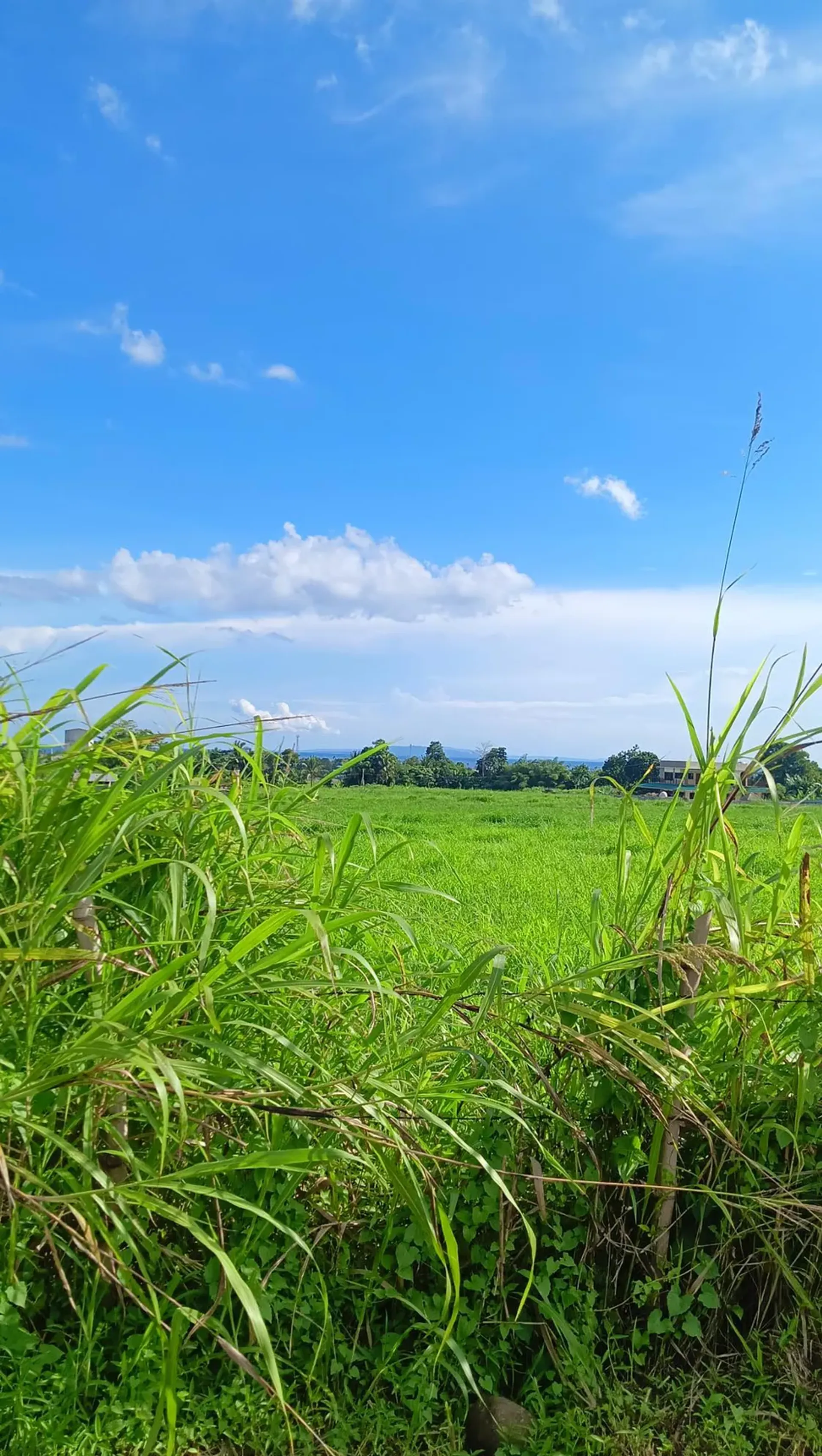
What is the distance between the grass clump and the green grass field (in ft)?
1.13

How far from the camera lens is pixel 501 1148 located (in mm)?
2051

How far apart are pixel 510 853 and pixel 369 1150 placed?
22.0 ft

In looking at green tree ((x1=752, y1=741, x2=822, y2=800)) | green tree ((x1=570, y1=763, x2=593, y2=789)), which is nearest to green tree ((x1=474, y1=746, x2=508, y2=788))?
green tree ((x1=570, y1=763, x2=593, y2=789))

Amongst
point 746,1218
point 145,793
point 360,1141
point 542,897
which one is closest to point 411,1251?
point 360,1141

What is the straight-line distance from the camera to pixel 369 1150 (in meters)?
1.98

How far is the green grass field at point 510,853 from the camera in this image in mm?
4121

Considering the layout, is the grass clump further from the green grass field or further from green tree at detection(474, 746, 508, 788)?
green tree at detection(474, 746, 508, 788)

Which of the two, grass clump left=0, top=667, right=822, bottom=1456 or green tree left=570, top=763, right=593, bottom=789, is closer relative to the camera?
grass clump left=0, top=667, right=822, bottom=1456

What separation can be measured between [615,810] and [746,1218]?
10317 millimetres

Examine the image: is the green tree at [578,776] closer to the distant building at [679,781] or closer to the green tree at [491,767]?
the green tree at [491,767]

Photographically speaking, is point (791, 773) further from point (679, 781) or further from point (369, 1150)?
point (369, 1150)

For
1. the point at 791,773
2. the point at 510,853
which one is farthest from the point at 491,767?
the point at 791,773

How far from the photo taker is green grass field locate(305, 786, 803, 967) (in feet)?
13.5

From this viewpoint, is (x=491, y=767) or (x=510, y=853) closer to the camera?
(x=510, y=853)
